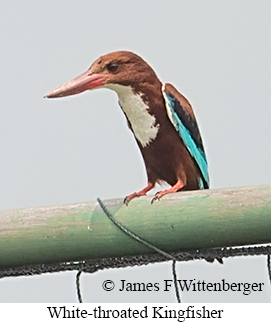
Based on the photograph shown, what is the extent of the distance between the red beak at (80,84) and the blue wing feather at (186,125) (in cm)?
51

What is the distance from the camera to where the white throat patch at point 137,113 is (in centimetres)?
433

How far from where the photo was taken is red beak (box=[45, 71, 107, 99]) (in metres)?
3.71

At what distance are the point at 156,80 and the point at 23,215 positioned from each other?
1.83 meters

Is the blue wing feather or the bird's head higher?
the bird's head

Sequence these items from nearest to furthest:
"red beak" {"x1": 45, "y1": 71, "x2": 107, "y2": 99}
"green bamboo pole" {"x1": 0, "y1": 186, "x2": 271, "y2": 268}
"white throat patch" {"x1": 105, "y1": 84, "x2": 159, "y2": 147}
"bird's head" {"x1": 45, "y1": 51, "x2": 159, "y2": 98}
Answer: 1. "green bamboo pole" {"x1": 0, "y1": 186, "x2": 271, "y2": 268}
2. "red beak" {"x1": 45, "y1": 71, "x2": 107, "y2": 99}
3. "bird's head" {"x1": 45, "y1": 51, "x2": 159, "y2": 98}
4. "white throat patch" {"x1": 105, "y1": 84, "x2": 159, "y2": 147}

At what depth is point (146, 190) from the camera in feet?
15.0

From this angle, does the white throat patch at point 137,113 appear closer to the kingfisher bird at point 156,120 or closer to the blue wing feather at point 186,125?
the kingfisher bird at point 156,120

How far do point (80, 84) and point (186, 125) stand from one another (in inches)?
34.5

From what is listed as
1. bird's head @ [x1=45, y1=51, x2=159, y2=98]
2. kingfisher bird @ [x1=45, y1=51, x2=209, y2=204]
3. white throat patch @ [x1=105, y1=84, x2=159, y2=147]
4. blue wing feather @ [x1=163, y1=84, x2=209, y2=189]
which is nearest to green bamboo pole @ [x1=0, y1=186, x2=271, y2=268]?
bird's head @ [x1=45, y1=51, x2=159, y2=98]

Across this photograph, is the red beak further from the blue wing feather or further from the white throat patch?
the blue wing feather

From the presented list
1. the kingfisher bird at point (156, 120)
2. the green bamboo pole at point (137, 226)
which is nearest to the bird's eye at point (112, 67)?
the kingfisher bird at point (156, 120)

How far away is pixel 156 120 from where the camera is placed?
14.5ft
